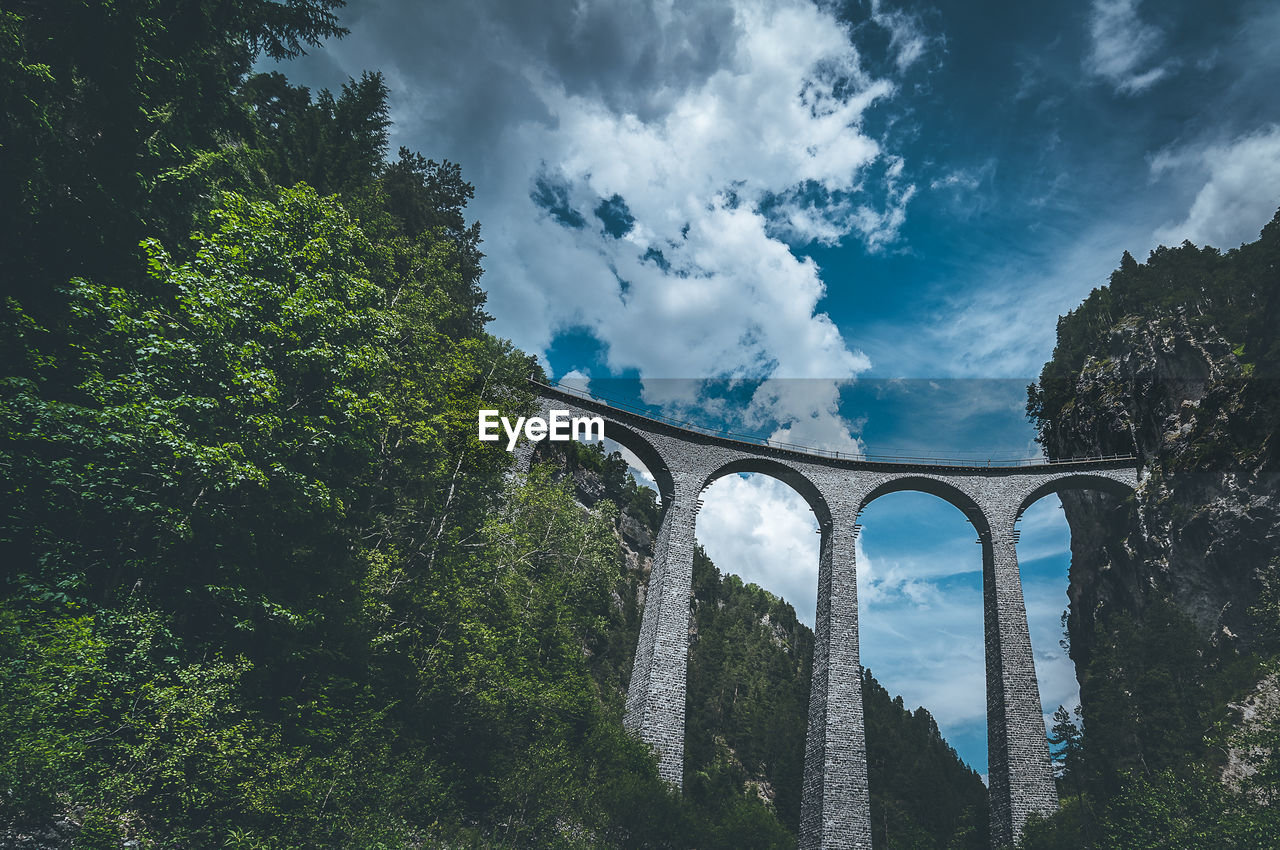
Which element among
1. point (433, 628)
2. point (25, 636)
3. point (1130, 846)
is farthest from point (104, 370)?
point (1130, 846)

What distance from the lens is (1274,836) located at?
17.1 m

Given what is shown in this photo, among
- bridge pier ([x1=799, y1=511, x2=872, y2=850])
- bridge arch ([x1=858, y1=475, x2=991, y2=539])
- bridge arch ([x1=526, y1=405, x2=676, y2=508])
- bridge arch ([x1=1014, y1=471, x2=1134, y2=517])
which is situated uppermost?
bridge arch ([x1=1014, y1=471, x2=1134, y2=517])

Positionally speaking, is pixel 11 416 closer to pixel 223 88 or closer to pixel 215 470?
pixel 215 470

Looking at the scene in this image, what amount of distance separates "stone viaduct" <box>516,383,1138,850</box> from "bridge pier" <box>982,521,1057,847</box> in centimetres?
5

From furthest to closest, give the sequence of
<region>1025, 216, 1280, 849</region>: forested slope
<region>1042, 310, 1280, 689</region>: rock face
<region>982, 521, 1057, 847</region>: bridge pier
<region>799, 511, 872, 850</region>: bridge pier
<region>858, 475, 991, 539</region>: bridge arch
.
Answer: <region>858, 475, 991, 539</region>: bridge arch, <region>1042, 310, 1280, 689</region>: rock face, <region>982, 521, 1057, 847</region>: bridge pier, <region>799, 511, 872, 850</region>: bridge pier, <region>1025, 216, 1280, 849</region>: forested slope

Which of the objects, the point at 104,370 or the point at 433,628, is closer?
the point at 104,370

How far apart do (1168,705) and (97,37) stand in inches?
1566

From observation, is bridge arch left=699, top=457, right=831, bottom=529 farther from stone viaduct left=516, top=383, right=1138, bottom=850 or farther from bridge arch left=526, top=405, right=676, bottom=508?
bridge arch left=526, top=405, right=676, bottom=508

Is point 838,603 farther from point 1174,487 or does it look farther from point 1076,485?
point 1174,487

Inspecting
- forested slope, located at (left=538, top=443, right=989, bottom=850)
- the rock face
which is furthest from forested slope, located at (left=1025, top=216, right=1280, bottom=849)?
forested slope, located at (left=538, top=443, right=989, bottom=850)

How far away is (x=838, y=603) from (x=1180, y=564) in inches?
677

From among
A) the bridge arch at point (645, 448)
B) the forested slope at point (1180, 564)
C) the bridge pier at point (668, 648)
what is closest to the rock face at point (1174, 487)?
the forested slope at point (1180, 564)

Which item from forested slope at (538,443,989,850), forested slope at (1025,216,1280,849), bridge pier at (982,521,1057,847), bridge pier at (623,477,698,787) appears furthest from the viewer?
forested slope at (538,443,989,850)

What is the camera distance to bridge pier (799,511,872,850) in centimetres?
2255
